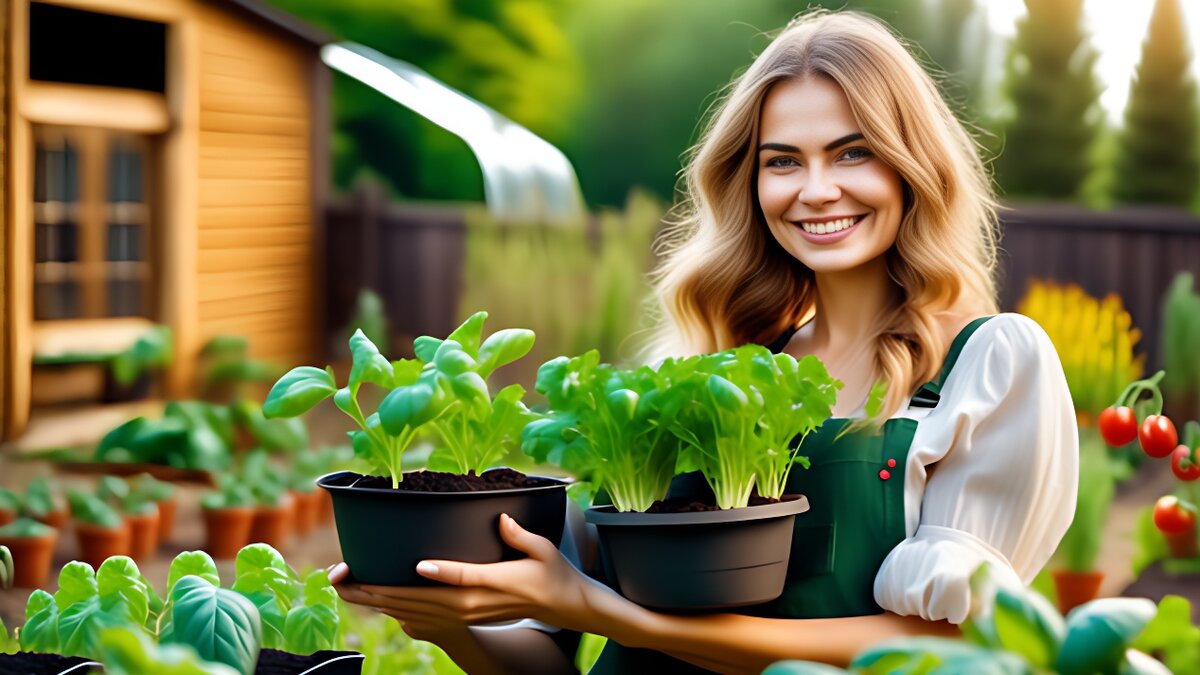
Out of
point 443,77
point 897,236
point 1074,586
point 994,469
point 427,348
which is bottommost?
point 1074,586

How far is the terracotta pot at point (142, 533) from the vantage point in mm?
4656

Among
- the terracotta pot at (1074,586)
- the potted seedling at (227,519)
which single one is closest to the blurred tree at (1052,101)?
the terracotta pot at (1074,586)

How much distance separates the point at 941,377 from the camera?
1.33 meters

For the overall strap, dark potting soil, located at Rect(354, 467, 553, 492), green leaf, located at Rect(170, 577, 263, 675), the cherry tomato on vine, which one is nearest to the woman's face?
the overall strap

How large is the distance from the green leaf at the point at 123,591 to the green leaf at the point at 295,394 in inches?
15.2

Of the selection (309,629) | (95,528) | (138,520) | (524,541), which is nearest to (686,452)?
(524,541)

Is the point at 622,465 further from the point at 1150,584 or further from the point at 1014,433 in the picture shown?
the point at 1150,584

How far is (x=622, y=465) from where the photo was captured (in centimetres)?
110

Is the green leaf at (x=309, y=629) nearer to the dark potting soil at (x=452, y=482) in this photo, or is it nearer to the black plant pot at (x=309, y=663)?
the black plant pot at (x=309, y=663)

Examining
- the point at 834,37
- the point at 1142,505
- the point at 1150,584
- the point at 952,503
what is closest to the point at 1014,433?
the point at 952,503

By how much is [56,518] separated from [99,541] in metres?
0.42

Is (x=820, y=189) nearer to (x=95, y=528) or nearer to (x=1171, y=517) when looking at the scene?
(x=1171, y=517)

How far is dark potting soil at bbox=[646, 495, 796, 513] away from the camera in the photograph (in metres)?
1.11

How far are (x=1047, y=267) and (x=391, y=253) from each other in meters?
3.90
